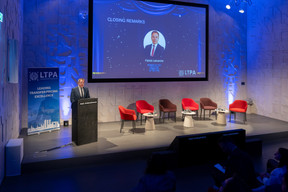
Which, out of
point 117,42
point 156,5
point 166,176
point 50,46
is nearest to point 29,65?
point 50,46

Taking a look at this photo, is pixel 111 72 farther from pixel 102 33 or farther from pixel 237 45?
pixel 237 45

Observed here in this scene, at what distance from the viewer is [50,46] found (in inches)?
303

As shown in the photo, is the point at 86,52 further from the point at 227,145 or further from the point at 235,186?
the point at 235,186

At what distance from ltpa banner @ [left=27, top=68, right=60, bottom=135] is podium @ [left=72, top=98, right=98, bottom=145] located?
4.76 ft

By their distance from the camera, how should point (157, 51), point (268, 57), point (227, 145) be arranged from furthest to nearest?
point (268, 57), point (157, 51), point (227, 145)

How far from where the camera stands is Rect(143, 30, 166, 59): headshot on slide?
8758 millimetres

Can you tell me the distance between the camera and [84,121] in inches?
226

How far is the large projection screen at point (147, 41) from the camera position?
8.15 m

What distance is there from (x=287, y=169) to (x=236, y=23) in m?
8.65

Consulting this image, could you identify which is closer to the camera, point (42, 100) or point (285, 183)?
point (285, 183)

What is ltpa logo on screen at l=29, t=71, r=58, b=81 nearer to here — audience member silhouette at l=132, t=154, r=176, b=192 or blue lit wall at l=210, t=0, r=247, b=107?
audience member silhouette at l=132, t=154, r=176, b=192

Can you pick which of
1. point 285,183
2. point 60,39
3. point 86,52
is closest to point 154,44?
point 86,52

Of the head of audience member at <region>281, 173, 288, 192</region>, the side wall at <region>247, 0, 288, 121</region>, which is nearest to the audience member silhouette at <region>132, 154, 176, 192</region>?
the head of audience member at <region>281, 173, 288, 192</region>

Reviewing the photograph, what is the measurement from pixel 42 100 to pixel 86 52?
2205mm
